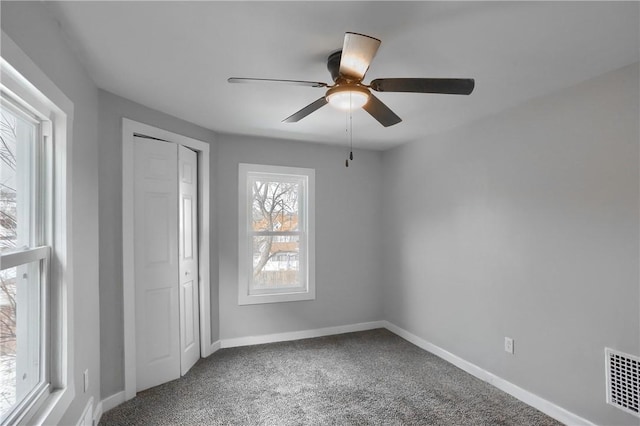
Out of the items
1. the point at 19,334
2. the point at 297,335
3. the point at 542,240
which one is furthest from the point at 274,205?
the point at 19,334

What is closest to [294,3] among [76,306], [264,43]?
[264,43]

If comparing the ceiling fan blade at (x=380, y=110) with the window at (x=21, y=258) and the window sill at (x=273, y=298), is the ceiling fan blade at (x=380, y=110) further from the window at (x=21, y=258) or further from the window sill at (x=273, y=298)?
the window sill at (x=273, y=298)

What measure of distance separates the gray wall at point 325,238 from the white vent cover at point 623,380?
269 centimetres

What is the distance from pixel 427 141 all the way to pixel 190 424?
343 centimetres

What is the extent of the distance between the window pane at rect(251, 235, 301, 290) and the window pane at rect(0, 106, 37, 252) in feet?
8.48

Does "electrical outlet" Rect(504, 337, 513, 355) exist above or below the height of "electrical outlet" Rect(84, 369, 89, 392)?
below

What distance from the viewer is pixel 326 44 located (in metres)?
1.88

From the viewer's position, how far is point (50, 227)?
1787 mm

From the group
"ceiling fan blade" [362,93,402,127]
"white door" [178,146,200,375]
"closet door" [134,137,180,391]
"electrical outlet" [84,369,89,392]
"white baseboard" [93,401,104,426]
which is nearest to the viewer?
"ceiling fan blade" [362,93,402,127]

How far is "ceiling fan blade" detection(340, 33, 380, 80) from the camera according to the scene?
146cm

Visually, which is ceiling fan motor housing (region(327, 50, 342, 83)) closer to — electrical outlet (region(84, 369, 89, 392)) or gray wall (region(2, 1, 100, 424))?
gray wall (region(2, 1, 100, 424))

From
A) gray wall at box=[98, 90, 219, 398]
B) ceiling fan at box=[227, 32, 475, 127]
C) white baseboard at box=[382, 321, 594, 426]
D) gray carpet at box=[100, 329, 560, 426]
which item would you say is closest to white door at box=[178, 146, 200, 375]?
gray carpet at box=[100, 329, 560, 426]

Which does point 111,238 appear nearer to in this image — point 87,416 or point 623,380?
point 87,416

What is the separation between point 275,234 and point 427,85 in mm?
2845
